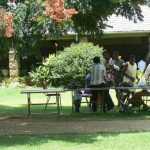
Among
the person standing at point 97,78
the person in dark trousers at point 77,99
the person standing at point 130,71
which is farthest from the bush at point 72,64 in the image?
the person standing at point 97,78

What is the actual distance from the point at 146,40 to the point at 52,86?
291 inches

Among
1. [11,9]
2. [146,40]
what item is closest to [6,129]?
[11,9]

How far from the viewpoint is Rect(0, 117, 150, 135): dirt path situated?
12.5m

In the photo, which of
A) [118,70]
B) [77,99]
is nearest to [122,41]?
[118,70]

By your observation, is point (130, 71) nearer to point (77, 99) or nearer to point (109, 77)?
point (109, 77)

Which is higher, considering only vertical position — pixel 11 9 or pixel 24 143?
pixel 11 9

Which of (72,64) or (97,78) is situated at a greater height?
(97,78)

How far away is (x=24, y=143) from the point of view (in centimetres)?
1083

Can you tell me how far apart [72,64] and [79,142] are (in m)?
14.8

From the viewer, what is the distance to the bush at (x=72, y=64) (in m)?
25.2

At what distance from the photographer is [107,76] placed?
17.3 meters

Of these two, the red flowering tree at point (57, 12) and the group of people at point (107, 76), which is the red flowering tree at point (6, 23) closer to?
the red flowering tree at point (57, 12)

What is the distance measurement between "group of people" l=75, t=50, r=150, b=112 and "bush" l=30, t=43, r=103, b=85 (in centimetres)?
754

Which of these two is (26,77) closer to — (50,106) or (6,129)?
(50,106)
